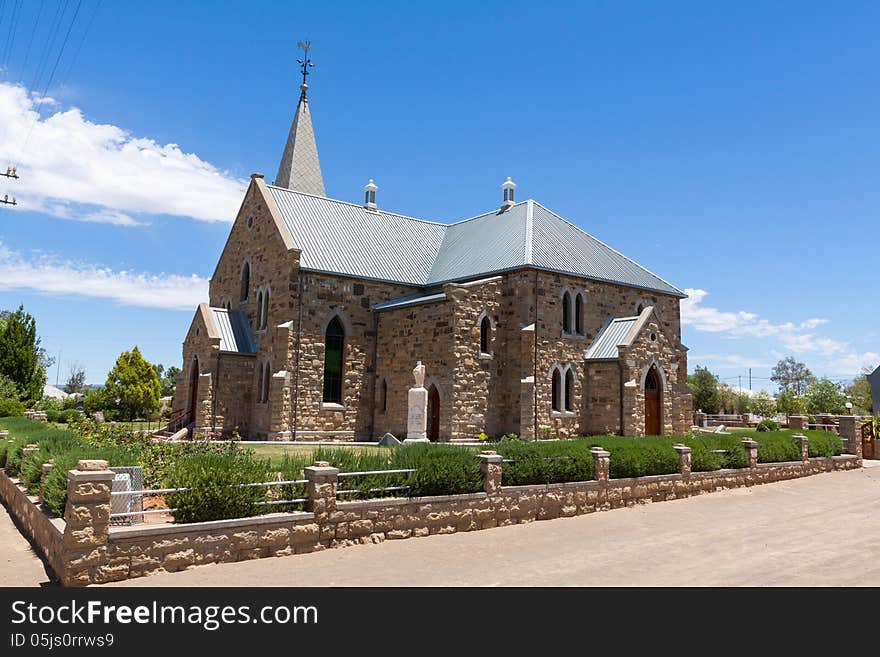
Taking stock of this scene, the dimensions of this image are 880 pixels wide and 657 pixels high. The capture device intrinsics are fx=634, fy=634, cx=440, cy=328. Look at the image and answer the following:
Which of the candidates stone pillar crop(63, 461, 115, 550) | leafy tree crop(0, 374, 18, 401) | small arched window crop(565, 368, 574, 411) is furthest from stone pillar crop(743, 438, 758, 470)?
leafy tree crop(0, 374, 18, 401)

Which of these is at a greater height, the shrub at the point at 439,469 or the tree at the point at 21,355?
the tree at the point at 21,355

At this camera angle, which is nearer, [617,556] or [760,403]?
[617,556]

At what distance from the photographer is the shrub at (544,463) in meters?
13.4

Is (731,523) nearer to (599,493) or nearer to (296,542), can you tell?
(599,493)

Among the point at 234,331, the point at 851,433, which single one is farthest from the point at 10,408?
the point at 851,433

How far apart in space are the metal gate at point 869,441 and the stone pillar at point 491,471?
23655 millimetres

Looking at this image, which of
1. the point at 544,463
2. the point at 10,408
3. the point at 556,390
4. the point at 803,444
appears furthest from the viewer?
the point at 10,408

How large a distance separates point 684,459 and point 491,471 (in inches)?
279

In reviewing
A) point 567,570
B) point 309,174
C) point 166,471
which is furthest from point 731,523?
point 309,174

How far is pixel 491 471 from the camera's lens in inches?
500

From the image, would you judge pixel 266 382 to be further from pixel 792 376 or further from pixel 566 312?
pixel 792 376

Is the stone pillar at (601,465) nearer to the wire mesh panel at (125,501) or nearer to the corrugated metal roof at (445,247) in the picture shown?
the wire mesh panel at (125,501)

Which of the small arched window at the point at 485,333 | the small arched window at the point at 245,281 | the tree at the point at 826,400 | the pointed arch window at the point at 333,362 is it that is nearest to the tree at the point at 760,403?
the tree at the point at 826,400
